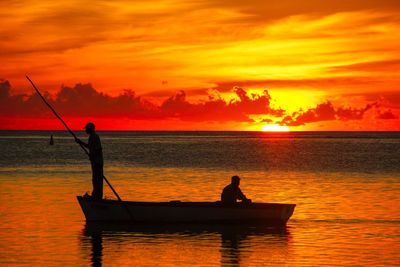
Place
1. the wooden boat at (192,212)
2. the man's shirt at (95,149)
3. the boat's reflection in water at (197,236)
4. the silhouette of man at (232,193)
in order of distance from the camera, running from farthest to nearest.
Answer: the wooden boat at (192,212), the silhouette of man at (232,193), the man's shirt at (95,149), the boat's reflection in water at (197,236)

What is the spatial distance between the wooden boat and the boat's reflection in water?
0.80 ft

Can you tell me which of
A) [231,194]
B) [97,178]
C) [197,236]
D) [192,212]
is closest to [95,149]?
[97,178]

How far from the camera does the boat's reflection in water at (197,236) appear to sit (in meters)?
21.2

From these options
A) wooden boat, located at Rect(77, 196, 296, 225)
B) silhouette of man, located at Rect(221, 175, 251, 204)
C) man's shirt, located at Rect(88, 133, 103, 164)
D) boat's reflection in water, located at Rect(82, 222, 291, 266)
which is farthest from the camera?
wooden boat, located at Rect(77, 196, 296, 225)

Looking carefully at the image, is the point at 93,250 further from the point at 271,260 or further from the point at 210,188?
the point at 210,188

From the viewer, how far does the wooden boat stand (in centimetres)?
2627

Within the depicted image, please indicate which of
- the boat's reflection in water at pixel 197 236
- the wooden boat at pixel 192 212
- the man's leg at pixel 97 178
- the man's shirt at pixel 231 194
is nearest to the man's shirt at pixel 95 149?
the man's leg at pixel 97 178

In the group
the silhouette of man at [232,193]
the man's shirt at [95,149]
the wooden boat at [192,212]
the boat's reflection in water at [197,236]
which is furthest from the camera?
the wooden boat at [192,212]

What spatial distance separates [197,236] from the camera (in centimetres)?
2428

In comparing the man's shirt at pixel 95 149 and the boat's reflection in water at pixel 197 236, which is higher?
the man's shirt at pixel 95 149

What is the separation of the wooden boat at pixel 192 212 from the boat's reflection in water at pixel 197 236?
242 millimetres

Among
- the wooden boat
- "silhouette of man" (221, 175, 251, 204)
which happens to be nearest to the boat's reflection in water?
the wooden boat

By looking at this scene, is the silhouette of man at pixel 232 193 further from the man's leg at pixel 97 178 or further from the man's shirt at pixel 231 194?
the man's leg at pixel 97 178

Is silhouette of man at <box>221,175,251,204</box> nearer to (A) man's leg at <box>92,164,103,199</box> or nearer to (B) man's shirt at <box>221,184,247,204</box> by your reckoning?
(B) man's shirt at <box>221,184,247,204</box>
